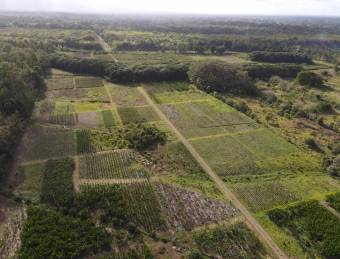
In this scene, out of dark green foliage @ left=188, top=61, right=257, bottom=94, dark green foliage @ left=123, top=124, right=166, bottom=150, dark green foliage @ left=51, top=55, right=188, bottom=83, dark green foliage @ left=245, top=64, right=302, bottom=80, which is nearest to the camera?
dark green foliage @ left=123, top=124, right=166, bottom=150

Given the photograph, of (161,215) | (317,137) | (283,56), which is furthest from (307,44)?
(161,215)

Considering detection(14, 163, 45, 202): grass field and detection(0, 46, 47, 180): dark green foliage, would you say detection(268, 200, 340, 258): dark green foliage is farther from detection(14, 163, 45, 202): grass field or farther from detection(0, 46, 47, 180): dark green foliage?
detection(0, 46, 47, 180): dark green foliage

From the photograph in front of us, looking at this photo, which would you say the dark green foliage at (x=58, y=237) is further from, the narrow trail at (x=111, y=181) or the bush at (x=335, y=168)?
the bush at (x=335, y=168)

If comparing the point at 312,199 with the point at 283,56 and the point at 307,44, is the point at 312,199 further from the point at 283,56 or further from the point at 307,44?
the point at 307,44

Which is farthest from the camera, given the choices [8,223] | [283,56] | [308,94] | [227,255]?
[283,56]

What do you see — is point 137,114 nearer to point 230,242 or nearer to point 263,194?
point 263,194

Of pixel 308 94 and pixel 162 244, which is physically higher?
pixel 308 94

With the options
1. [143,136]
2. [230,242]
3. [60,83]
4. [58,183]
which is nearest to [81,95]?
[60,83]

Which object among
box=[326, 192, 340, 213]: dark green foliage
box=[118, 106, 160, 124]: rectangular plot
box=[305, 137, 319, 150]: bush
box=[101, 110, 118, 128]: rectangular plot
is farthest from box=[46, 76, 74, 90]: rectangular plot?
box=[326, 192, 340, 213]: dark green foliage
